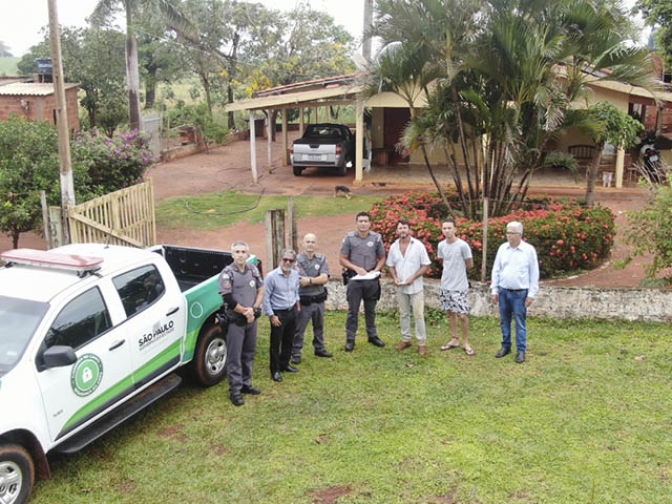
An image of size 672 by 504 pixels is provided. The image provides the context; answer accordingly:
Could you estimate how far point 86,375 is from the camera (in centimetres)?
551

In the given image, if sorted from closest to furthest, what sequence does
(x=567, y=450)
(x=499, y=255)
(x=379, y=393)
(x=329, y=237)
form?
(x=567, y=450) → (x=379, y=393) → (x=499, y=255) → (x=329, y=237)

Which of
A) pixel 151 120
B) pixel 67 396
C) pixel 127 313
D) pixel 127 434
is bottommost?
pixel 127 434

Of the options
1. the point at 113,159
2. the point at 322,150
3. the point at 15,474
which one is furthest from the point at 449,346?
the point at 322,150

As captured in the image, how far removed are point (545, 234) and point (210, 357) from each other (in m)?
5.52

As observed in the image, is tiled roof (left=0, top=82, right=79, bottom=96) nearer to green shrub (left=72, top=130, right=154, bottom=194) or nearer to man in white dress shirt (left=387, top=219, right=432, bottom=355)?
green shrub (left=72, top=130, right=154, bottom=194)

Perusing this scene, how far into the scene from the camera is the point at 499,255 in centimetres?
752

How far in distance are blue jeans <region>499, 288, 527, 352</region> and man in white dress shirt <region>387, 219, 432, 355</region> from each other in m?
0.89

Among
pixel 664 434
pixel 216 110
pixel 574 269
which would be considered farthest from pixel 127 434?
pixel 216 110

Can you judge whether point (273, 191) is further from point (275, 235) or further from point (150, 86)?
point (150, 86)

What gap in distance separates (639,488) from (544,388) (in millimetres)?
1819

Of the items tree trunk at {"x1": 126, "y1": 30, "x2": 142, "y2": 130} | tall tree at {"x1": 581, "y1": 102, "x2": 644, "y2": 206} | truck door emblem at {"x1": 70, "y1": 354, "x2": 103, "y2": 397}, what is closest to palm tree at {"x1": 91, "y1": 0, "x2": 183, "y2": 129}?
tree trunk at {"x1": 126, "y1": 30, "x2": 142, "y2": 130}

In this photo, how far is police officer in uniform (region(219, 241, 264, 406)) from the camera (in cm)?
653

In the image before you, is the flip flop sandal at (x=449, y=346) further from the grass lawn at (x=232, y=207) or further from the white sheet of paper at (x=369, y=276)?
the grass lawn at (x=232, y=207)

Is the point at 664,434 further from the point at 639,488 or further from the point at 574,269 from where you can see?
the point at 574,269
